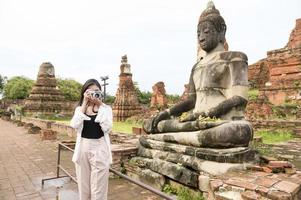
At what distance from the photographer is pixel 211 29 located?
527 centimetres

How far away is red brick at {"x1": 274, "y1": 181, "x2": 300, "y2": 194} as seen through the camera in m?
2.96

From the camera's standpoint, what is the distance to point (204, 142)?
425 centimetres

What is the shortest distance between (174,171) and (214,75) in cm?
188

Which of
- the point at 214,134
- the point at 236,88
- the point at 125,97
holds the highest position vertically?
the point at 125,97

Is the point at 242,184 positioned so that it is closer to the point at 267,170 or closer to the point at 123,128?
the point at 267,170

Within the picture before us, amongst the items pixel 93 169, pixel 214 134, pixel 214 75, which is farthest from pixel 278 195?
pixel 214 75

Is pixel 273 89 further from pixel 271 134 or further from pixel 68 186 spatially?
pixel 68 186

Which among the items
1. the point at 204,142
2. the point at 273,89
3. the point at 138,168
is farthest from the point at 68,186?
the point at 273,89

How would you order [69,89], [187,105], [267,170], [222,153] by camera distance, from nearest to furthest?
Answer: 1. [267,170]
2. [222,153]
3. [187,105]
4. [69,89]

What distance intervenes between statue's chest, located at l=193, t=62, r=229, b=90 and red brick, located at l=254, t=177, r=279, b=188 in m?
2.07

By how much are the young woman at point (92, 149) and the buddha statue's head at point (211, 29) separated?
292 cm

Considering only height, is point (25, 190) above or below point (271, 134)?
below

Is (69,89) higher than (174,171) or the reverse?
higher

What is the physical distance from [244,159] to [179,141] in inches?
46.1
